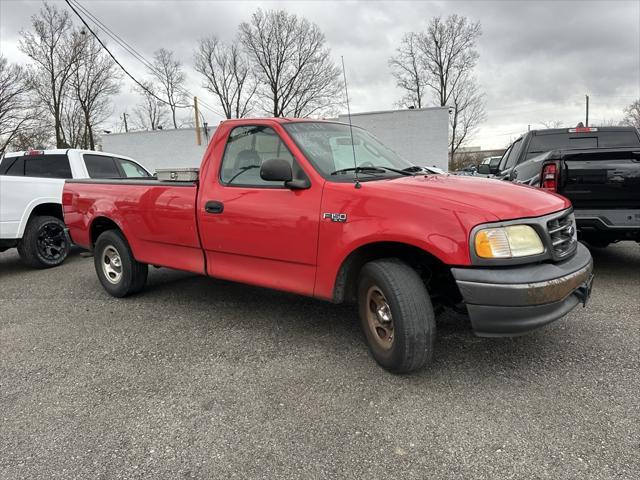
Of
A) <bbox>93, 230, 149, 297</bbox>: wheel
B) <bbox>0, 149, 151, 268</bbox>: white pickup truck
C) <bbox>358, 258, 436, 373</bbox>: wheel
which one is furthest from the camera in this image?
<bbox>0, 149, 151, 268</bbox>: white pickup truck

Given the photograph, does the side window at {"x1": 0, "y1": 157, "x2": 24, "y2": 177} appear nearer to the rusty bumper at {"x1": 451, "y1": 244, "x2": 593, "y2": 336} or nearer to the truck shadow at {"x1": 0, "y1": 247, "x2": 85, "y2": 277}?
the truck shadow at {"x1": 0, "y1": 247, "x2": 85, "y2": 277}

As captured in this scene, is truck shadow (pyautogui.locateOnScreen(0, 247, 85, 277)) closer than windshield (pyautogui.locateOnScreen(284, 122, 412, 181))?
No

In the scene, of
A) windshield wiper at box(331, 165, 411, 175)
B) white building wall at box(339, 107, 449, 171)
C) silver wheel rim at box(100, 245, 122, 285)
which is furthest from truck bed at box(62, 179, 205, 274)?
white building wall at box(339, 107, 449, 171)

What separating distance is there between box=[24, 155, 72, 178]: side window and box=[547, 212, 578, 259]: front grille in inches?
289

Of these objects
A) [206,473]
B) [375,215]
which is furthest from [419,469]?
[375,215]

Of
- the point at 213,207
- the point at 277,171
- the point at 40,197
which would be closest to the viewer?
the point at 277,171

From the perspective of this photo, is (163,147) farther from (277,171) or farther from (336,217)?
(336,217)

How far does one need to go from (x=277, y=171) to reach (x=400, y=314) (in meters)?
1.31

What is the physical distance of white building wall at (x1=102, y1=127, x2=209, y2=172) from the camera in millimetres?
21984

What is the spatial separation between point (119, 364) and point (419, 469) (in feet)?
7.71

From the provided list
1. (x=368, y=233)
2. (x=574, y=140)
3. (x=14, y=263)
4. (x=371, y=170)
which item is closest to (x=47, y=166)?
(x=14, y=263)

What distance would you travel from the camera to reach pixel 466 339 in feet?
11.7

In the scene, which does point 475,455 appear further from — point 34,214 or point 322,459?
point 34,214

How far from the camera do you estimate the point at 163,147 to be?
73.0 feet
